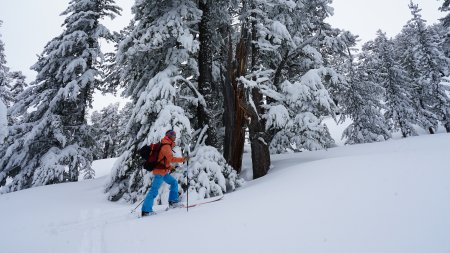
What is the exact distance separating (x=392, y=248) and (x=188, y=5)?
855 centimetres

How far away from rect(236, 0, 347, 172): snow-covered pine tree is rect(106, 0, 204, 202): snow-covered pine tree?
7.15 feet

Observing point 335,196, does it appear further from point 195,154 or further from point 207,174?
point 195,154

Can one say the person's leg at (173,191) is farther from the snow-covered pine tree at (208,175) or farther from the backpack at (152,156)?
the backpack at (152,156)

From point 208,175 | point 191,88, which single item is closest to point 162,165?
point 208,175

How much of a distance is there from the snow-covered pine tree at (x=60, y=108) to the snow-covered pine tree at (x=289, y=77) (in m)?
10.1

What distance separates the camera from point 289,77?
12102 mm

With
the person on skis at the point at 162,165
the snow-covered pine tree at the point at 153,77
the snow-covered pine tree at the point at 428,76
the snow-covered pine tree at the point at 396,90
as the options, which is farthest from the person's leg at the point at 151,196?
the snow-covered pine tree at the point at 428,76

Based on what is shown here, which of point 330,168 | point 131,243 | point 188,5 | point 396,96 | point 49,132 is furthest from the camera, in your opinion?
point 396,96

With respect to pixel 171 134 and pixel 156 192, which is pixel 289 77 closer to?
pixel 171 134

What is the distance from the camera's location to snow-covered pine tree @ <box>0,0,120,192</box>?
47.3ft

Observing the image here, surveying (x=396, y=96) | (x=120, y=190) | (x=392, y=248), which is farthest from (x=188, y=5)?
(x=396, y=96)

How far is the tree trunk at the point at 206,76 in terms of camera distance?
918 cm

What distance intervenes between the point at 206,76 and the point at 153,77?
6.14 feet

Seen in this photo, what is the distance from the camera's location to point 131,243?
4375mm
